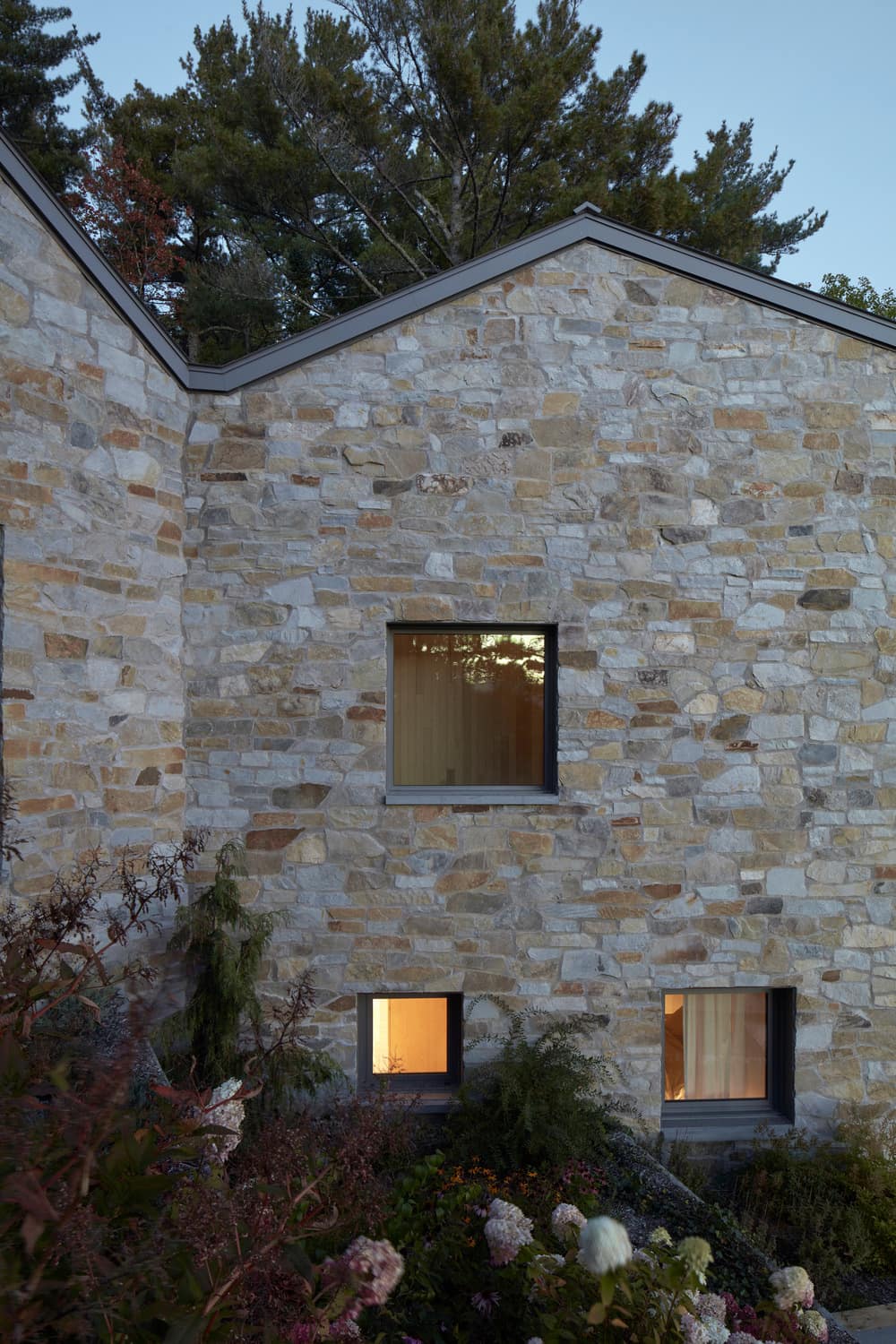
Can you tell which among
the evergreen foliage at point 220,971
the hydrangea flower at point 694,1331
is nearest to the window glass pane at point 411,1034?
the evergreen foliage at point 220,971

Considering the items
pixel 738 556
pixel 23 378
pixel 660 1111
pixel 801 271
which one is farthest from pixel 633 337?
pixel 801 271

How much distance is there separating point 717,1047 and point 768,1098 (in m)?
0.45

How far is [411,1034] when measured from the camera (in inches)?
201

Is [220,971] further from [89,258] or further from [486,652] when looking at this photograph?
[89,258]

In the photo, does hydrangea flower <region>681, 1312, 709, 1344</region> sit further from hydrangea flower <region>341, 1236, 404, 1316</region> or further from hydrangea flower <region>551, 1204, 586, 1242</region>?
hydrangea flower <region>341, 1236, 404, 1316</region>

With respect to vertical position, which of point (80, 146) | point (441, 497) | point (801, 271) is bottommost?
point (441, 497)

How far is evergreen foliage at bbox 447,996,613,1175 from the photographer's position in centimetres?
420

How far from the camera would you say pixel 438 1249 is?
319 centimetres

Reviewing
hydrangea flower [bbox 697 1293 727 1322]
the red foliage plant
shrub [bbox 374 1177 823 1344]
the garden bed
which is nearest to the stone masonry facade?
the garden bed

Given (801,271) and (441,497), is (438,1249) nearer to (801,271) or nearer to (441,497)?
(441,497)

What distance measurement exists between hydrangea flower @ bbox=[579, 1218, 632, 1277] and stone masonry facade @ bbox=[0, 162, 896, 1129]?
302 centimetres

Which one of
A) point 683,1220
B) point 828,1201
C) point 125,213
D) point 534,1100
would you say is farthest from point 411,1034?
point 125,213

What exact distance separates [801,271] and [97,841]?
12.8 m

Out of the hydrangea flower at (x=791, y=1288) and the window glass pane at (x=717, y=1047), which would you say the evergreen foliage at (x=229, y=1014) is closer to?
the window glass pane at (x=717, y=1047)
